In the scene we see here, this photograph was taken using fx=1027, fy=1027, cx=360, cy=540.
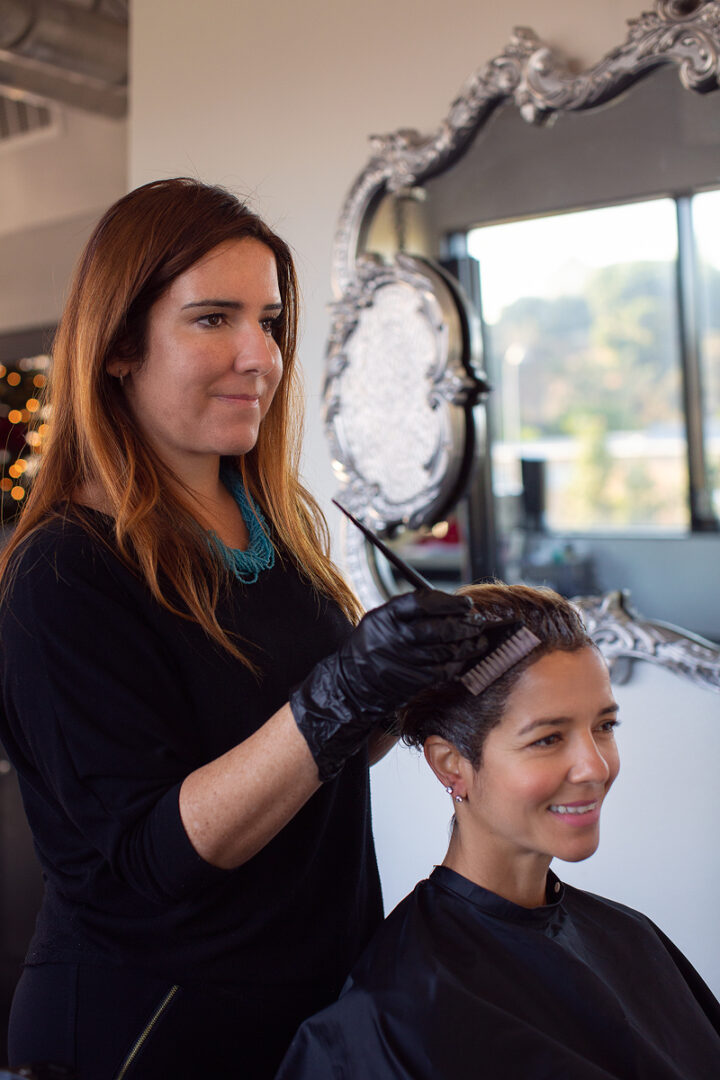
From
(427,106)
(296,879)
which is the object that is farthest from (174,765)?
(427,106)

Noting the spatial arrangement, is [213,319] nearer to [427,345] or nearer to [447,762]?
[447,762]

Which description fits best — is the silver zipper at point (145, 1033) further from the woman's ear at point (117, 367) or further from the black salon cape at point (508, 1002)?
the woman's ear at point (117, 367)

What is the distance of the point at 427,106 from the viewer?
2.30 metres

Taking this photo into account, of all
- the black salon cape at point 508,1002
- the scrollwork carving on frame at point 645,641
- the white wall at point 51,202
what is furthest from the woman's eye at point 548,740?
the white wall at point 51,202

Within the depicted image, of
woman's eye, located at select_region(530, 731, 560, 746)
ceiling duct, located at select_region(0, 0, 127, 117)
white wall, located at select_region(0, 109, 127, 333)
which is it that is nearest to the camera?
woman's eye, located at select_region(530, 731, 560, 746)

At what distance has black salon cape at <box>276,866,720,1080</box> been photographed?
1.18 m

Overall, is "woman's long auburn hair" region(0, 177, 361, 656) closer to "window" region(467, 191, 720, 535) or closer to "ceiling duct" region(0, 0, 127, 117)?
"window" region(467, 191, 720, 535)

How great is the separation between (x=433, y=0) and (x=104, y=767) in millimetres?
1889

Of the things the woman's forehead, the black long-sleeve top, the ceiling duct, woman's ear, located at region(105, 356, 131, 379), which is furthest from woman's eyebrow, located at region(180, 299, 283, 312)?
the ceiling duct

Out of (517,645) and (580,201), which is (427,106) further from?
(517,645)

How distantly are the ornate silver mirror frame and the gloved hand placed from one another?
1.09 metres

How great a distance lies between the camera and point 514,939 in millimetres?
1334

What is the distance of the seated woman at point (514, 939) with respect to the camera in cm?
119

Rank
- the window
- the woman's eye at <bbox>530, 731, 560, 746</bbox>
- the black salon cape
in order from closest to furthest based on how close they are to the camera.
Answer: the black salon cape < the woman's eye at <bbox>530, 731, 560, 746</bbox> < the window
